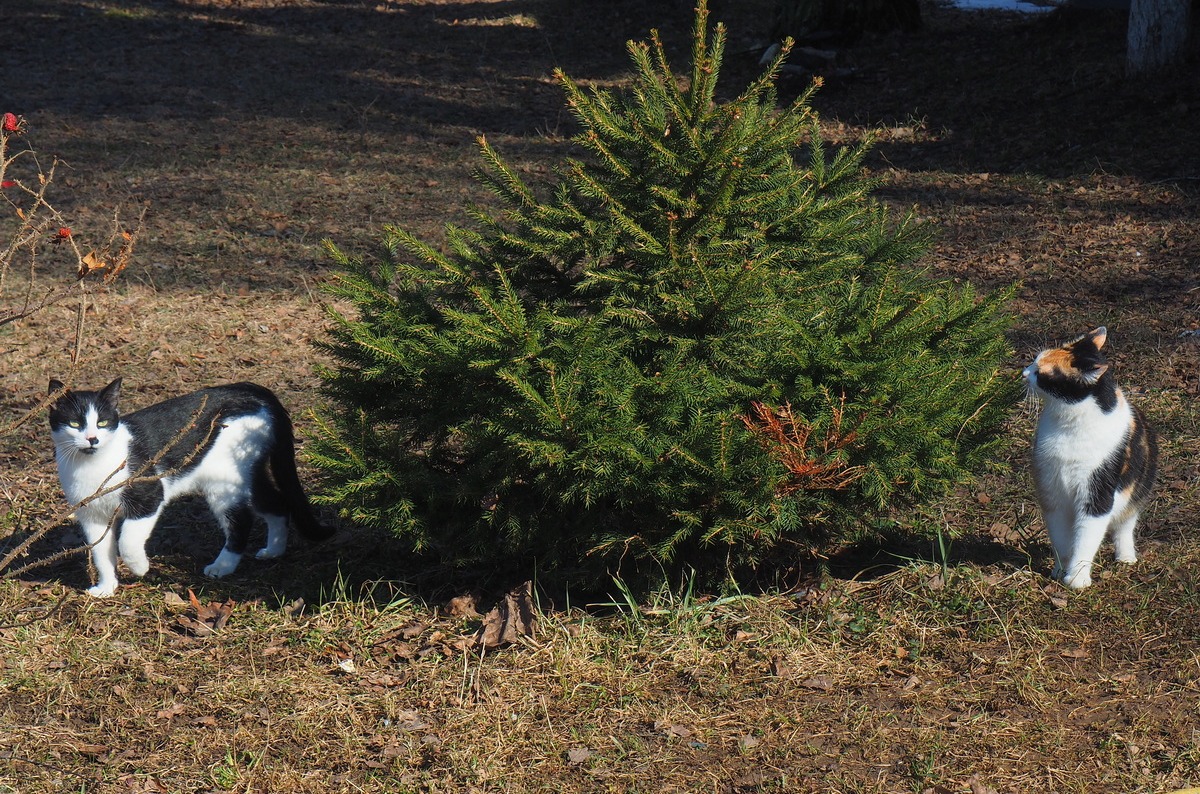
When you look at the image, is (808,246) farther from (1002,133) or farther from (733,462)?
(1002,133)

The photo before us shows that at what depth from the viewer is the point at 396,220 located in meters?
9.88

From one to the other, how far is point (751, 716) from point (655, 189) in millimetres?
1997

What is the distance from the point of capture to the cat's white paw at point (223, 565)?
5160 mm

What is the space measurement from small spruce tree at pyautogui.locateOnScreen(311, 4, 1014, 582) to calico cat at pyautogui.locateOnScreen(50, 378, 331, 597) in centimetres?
81

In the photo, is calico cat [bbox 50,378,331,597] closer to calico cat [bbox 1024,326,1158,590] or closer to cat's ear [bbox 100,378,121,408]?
cat's ear [bbox 100,378,121,408]

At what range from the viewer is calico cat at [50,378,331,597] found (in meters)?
4.74

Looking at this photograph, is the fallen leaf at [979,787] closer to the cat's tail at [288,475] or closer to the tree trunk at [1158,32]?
the cat's tail at [288,475]

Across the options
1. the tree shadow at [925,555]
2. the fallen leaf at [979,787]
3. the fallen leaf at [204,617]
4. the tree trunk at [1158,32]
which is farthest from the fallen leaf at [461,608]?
the tree trunk at [1158,32]

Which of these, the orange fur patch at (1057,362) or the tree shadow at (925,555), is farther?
the tree shadow at (925,555)

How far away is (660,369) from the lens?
4.20 m

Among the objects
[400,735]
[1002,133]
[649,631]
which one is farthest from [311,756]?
[1002,133]

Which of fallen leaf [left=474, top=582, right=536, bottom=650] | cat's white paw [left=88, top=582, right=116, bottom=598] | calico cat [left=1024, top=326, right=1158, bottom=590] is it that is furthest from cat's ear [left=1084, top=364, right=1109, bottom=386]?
cat's white paw [left=88, top=582, right=116, bottom=598]

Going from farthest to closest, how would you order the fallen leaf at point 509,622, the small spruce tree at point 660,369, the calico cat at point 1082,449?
the fallen leaf at point 509,622 → the calico cat at point 1082,449 → the small spruce tree at point 660,369

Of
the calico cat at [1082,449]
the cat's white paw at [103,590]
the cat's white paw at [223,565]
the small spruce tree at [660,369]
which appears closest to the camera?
the small spruce tree at [660,369]
